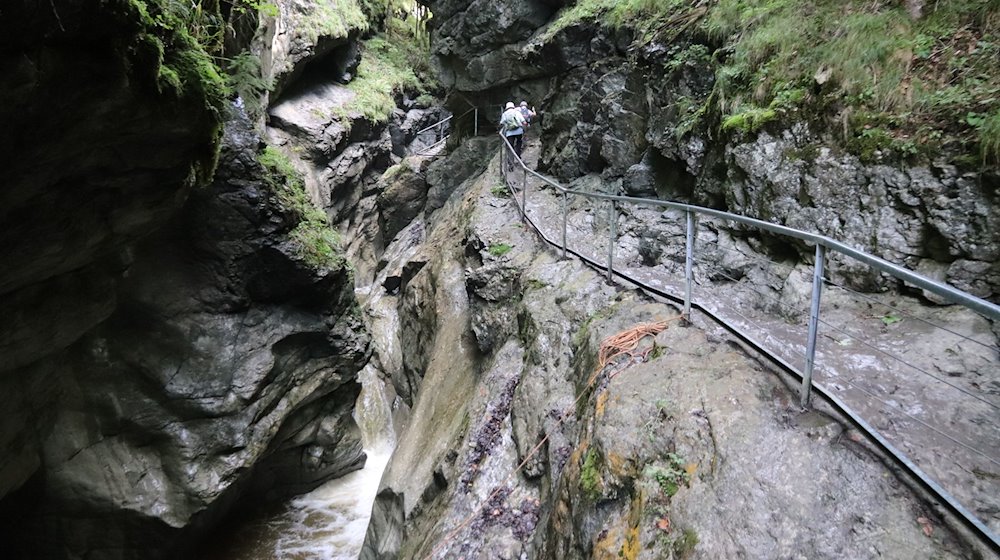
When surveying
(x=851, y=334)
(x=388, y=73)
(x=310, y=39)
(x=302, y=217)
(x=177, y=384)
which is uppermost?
(x=310, y=39)

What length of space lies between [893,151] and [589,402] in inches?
164

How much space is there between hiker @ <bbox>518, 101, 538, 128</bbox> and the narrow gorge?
6.18 feet

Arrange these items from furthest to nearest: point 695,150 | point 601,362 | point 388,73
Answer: point 388,73 < point 695,150 < point 601,362

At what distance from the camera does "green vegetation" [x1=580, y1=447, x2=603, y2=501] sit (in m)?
3.39

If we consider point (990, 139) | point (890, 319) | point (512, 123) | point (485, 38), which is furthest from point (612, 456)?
point (485, 38)

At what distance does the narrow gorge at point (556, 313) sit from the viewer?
300cm

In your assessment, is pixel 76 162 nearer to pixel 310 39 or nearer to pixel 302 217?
pixel 302 217

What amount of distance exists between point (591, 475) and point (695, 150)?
5.99 meters

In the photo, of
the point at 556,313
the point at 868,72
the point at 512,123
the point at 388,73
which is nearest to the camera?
the point at 868,72

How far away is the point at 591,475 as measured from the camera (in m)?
3.50

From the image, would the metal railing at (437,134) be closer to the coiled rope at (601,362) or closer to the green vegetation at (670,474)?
the coiled rope at (601,362)

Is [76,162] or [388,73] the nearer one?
[76,162]

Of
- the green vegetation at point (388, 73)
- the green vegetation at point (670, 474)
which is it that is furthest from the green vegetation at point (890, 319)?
the green vegetation at point (388, 73)

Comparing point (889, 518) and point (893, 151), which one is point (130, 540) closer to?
point (889, 518)
